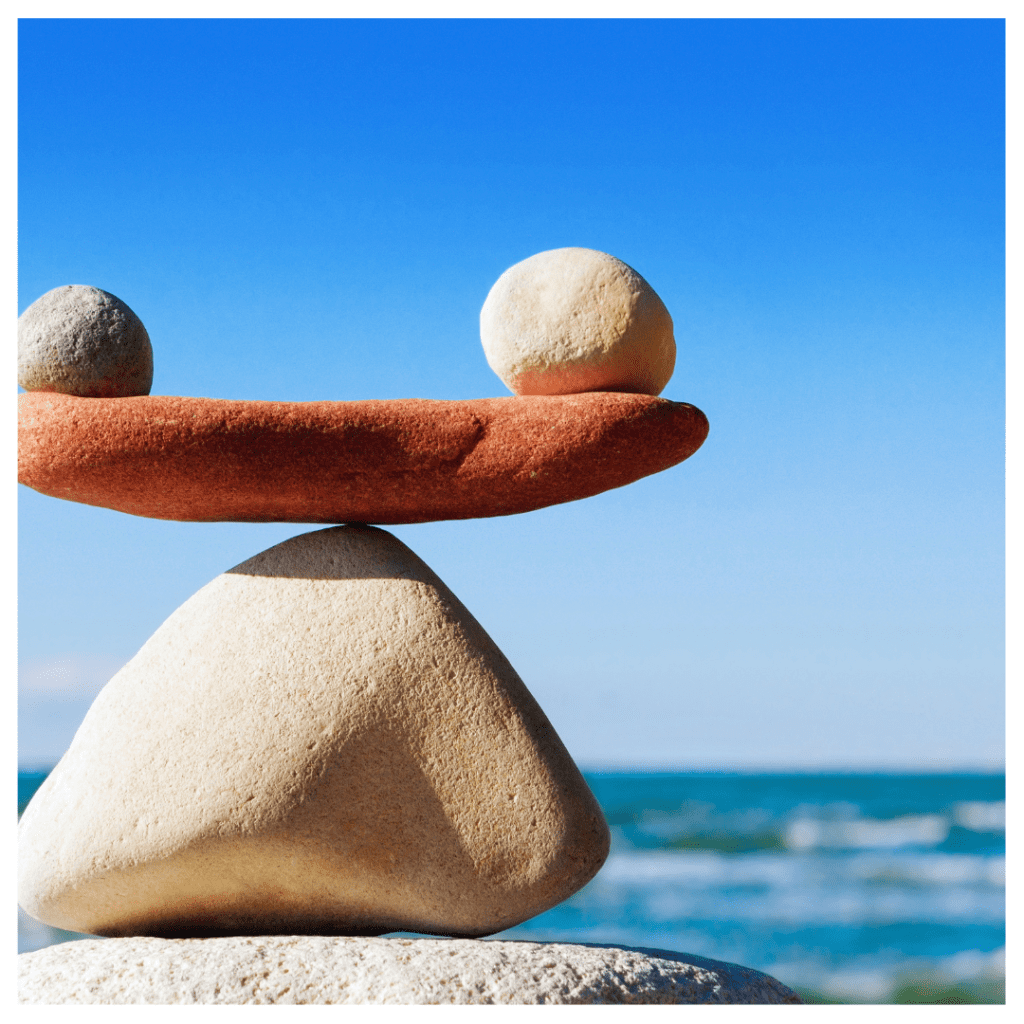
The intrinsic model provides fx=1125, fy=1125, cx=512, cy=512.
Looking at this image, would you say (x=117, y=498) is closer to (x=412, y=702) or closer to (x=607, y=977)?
(x=412, y=702)

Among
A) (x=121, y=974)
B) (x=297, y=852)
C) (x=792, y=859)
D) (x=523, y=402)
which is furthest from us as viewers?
(x=792, y=859)

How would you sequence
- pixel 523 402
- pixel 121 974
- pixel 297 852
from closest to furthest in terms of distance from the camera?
pixel 121 974 → pixel 297 852 → pixel 523 402

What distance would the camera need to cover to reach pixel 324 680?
4.30 metres

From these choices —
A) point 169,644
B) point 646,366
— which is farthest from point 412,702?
point 646,366

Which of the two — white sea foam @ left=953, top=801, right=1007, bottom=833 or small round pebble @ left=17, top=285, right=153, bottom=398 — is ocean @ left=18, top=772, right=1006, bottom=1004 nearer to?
white sea foam @ left=953, top=801, right=1007, bottom=833

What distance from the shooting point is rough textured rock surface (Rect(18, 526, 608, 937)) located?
13.8ft

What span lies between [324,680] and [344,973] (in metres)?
1.05

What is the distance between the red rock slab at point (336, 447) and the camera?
440 cm

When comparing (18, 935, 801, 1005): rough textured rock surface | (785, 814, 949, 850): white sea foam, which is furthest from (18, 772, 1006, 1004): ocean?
(18, 935, 801, 1005): rough textured rock surface

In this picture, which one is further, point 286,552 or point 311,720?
point 286,552

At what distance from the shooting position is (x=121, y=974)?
154 inches

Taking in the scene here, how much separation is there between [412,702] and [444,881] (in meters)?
0.68

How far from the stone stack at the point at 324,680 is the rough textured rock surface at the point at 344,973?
1.4 inches

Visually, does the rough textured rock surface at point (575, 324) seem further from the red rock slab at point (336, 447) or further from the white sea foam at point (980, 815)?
the white sea foam at point (980, 815)
